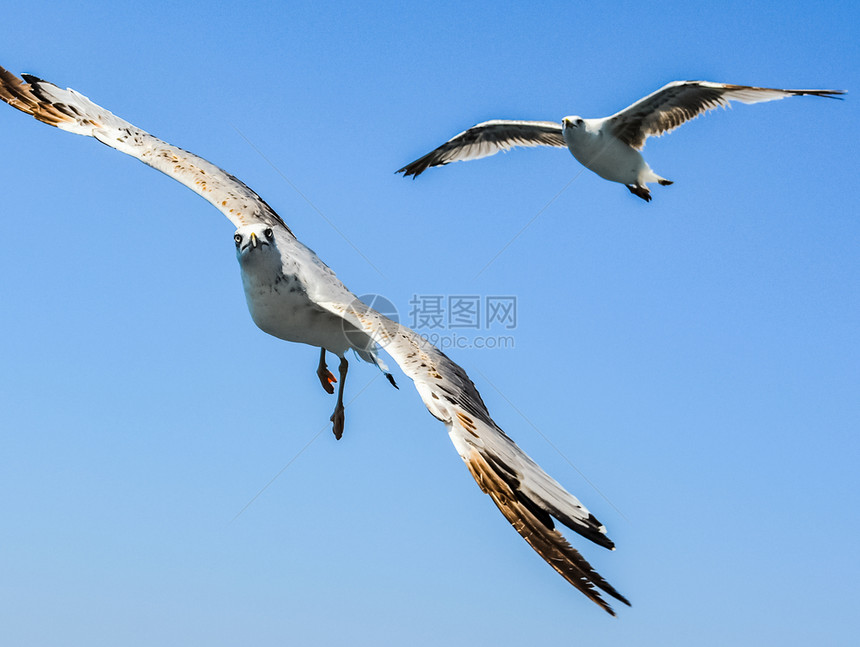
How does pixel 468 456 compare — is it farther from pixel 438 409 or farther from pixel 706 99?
pixel 706 99

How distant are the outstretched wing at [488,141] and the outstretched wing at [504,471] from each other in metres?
10.6

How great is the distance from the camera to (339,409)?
1043cm

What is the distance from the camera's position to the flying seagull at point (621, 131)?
545 inches

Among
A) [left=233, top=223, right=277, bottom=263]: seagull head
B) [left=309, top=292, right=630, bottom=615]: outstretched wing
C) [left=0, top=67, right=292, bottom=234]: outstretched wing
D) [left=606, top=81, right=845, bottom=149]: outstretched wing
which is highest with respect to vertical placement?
[left=606, top=81, right=845, bottom=149]: outstretched wing

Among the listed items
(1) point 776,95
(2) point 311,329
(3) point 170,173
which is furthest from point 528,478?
(1) point 776,95

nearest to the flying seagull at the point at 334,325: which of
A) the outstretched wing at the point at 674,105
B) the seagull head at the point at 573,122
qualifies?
the seagull head at the point at 573,122

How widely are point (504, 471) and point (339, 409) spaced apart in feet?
14.1

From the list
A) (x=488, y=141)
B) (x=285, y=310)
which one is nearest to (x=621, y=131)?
(x=488, y=141)

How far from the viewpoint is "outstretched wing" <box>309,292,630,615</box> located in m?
5.73

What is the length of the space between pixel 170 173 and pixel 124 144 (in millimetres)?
1042

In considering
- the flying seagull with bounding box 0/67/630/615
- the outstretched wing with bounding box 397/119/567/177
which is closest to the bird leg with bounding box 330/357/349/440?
the flying seagull with bounding box 0/67/630/615

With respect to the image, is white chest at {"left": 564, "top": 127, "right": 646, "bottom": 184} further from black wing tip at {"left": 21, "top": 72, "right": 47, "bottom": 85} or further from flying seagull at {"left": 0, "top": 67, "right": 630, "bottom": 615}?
black wing tip at {"left": 21, "top": 72, "right": 47, "bottom": 85}

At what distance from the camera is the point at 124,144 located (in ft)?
37.6

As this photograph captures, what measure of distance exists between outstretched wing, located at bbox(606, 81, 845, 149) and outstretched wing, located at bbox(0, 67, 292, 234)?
6871 mm
